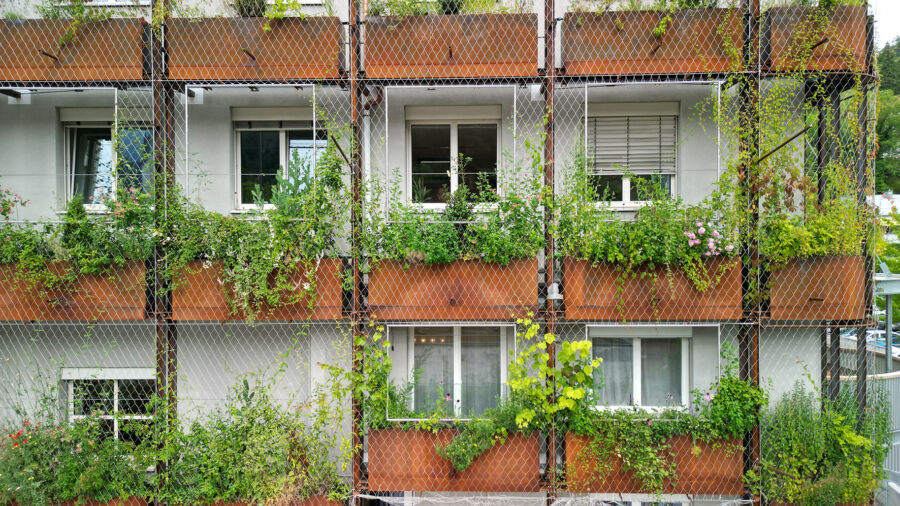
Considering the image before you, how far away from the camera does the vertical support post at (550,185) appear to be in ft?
14.5

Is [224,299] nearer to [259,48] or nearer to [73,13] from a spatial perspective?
[259,48]

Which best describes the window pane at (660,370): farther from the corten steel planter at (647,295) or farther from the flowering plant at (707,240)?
the flowering plant at (707,240)

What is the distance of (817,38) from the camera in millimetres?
4375

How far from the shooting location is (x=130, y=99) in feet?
16.6

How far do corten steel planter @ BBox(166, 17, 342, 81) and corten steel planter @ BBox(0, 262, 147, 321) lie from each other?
6.66ft

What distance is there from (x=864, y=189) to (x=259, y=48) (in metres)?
5.96

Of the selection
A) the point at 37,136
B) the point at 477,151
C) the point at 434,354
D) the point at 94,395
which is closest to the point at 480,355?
the point at 434,354

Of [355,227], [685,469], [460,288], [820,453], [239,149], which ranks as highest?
[239,149]

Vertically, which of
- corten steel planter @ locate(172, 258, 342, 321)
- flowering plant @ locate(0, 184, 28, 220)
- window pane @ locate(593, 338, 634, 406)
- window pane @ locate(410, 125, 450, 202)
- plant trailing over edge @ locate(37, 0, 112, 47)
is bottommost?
window pane @ locate(593, 338, 634, 406)

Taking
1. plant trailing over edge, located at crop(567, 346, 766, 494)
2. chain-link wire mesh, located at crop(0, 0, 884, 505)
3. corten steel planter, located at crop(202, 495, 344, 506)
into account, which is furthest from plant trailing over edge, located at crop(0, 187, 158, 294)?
plant trailing over edge, located at crop(567, 346, 766, 494)

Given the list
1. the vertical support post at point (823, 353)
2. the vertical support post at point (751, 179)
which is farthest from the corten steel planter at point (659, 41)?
the vertical support post at point (823, 353)

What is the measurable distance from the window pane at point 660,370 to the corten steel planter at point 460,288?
154 centimetres

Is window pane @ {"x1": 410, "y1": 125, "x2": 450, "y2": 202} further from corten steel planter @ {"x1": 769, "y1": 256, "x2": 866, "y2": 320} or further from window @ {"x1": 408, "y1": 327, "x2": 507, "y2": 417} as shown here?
corten steel planter @ {"x1": 769, "y1": 256, "x2": 866, "y2": 320}

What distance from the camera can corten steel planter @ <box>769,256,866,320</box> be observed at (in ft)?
14.0
